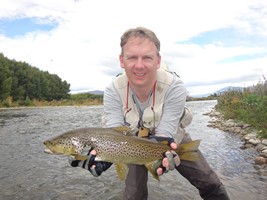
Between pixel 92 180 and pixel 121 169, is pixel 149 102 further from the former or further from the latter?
pixel 92 180

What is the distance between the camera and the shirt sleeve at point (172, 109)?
4.27 m

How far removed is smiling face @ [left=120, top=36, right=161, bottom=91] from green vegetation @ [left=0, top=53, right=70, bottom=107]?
154 feet

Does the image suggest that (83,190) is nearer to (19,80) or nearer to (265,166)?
(265,166)

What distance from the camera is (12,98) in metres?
53.6

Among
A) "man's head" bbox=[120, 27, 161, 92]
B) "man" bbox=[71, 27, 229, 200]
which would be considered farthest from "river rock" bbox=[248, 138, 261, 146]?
"man's head" bbox=[120, 27, 161, 92]

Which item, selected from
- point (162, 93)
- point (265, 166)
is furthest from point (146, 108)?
point (265, 166)

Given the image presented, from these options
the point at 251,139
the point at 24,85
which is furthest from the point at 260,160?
the point at 24,85

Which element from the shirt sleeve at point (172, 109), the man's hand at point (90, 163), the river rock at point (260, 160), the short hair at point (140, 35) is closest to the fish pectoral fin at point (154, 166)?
the shirt sleeve at point (172, 109)

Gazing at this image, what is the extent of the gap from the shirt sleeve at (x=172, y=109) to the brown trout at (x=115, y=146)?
39 centimetres

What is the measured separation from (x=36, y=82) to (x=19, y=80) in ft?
13.0

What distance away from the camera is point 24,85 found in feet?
190

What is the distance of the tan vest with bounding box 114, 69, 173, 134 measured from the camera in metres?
4.43

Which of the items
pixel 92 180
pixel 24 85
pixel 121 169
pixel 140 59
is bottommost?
pixel 92 180

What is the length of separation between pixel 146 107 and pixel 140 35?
1.05 metres
